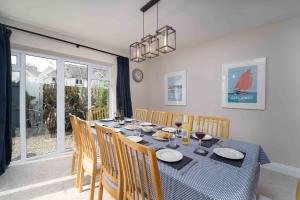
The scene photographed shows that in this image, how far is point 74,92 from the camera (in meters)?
3.05

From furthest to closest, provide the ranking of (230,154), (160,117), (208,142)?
(160,117)
(208,142)
(230,154)

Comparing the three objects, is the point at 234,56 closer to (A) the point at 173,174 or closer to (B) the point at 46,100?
(A) the point at 173,174

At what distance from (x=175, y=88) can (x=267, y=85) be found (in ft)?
6.09

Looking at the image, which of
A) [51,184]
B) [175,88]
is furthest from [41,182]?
[175,88]

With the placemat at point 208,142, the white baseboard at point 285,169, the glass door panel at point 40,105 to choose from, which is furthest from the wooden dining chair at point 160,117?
the glass door panel at point 40,105

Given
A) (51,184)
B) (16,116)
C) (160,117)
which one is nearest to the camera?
(51,184)

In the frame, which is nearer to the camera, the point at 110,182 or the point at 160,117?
the point at 110,182

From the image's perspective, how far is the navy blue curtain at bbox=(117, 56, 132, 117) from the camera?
3.50 metres

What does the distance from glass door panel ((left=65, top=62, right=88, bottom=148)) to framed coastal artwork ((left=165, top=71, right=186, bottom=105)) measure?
2.09 m

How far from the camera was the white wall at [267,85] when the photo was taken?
2.12 meters

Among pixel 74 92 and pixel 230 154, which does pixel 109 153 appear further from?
pixel 74 92

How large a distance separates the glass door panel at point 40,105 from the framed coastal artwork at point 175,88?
266cm

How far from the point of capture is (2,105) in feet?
6.78

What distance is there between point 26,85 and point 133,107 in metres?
2.38
